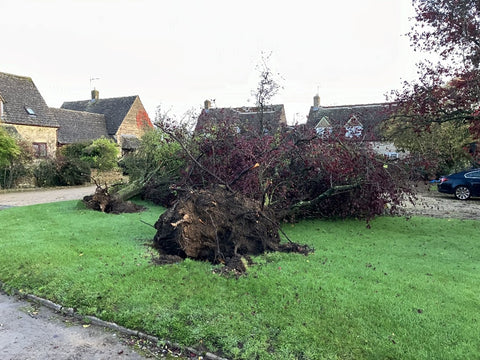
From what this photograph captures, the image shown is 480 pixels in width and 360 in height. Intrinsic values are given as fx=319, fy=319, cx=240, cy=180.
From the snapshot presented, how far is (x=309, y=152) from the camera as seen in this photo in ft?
27.7

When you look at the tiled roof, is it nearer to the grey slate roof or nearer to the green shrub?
the grey slate roof

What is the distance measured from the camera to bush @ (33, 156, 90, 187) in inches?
794

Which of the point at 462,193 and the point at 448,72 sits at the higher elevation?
the point at 448,72

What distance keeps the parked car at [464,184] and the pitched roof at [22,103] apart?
2922cm

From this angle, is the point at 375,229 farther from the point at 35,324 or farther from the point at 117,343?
the point at 35,324

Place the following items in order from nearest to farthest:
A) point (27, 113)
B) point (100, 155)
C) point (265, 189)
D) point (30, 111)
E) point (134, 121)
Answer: point (265, 189) → point (100, 155) → point (27, 113) → point (30, 111) → point (134, 121)

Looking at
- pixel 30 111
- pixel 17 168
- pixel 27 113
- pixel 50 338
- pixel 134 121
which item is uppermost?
pixel 134 121

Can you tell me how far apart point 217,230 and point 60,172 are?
19.3 m

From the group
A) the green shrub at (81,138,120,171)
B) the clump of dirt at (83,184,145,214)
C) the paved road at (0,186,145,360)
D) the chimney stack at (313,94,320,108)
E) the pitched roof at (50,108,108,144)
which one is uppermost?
the chimney stack at (313,94,320,108)

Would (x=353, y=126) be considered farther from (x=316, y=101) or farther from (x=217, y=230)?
(x=316, y=101)

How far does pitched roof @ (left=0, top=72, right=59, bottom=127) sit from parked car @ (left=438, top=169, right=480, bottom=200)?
29217mm

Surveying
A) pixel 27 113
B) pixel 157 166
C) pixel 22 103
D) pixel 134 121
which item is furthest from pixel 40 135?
pixel 157 166

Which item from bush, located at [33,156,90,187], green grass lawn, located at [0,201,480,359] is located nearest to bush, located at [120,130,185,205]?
green grass lawn, located at [0,201,480,359]

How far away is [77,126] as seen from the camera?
32.7 meters
